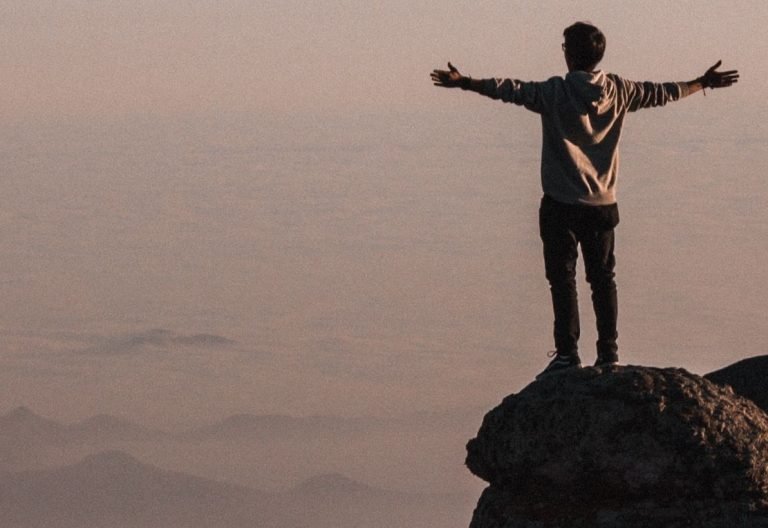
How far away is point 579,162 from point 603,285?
137 cm

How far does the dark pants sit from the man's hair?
4.66ft

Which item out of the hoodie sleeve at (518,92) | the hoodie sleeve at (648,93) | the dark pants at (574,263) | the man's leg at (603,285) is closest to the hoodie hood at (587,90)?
the hoodie sleeve at (518,92)

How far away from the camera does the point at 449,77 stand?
16.2 meters

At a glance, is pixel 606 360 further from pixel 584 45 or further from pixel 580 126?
pixel 584 45

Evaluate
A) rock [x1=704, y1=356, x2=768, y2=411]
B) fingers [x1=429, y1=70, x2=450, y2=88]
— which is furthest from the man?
rock [x1=704, y1=356, x2=768, y2=411]

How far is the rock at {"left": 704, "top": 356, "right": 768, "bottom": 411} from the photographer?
19.5 m

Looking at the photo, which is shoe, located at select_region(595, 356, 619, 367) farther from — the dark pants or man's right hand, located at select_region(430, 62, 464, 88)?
man's right hand, located at select_region(430, 62, 464, 88)

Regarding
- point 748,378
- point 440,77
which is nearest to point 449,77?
point 440,77

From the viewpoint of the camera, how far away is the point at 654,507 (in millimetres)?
15305

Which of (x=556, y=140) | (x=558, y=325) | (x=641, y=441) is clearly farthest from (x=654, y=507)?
(x=556, y=140)

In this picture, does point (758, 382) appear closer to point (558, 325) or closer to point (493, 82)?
point (558, 325)

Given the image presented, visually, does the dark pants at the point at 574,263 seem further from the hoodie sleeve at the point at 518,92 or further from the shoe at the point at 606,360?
the hoodie sleeve at the point at 518,92

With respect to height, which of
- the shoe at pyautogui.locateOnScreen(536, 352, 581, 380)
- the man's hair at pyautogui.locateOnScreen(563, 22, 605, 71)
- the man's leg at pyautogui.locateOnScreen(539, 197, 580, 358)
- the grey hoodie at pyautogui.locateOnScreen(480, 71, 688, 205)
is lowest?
the shoe at pyautogui.locateOnScreen(536, 352, 581, 380)

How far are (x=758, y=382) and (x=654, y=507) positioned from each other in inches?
192
